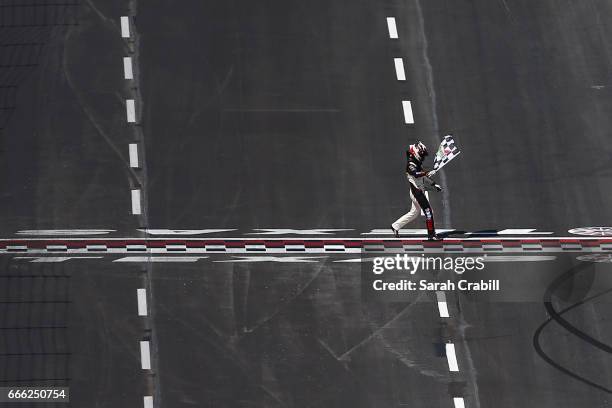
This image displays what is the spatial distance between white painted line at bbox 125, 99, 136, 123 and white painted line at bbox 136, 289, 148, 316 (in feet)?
21.0

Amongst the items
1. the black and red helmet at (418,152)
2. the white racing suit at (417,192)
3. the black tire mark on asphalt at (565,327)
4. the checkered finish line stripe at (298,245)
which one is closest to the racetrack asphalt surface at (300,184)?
the black tire mark on asphalt at (565,327)

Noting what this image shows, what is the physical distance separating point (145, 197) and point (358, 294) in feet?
22.0

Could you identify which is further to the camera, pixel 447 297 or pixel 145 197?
pixel 145 197

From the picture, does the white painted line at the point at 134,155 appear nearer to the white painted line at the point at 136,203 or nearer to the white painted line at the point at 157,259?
the white painted line at the point at 136,203

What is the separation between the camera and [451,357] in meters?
29.3

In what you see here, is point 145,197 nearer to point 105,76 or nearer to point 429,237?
point 105,76

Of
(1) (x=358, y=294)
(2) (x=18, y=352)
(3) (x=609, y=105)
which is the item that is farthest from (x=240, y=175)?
(3) (x=609, y=105)

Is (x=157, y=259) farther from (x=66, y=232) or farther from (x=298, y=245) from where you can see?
(x=298, y=245)

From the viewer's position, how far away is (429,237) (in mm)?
32094

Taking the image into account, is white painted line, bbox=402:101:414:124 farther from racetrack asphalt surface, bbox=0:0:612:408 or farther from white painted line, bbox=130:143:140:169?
white painted line, bbox=130:143:140:169

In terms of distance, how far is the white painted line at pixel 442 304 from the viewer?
30312mm

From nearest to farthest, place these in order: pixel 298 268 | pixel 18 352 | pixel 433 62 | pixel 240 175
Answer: pixel 18 352
pixel 298 268
pixel 240 175
pixel 433 62

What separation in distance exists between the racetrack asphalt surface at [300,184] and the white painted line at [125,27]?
0.12m

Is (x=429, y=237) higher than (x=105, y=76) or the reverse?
the reverse
